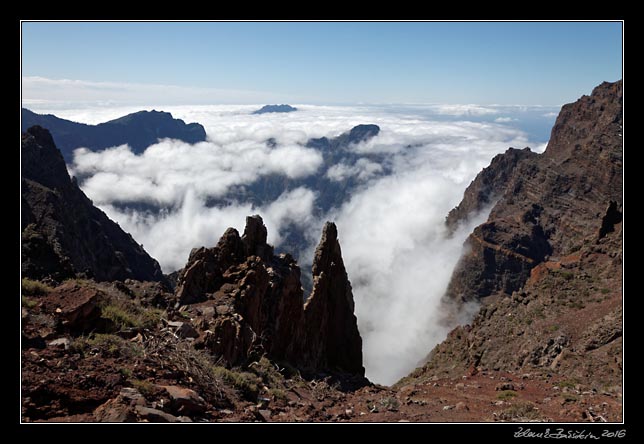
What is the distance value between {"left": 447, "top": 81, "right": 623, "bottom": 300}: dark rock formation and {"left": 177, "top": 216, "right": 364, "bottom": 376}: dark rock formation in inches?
3715

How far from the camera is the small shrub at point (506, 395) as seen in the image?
16736 mm

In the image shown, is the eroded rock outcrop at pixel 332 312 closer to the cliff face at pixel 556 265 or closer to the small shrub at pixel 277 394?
the cliff face at pixel 556 265

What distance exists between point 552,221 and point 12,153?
475ft

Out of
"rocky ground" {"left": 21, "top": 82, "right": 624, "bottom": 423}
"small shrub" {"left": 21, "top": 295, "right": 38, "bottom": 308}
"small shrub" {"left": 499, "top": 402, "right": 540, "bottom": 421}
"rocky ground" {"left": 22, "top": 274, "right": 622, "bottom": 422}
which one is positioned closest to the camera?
"rocky ground" {"left": 22, "top": 274, "right": 622, "bottom": 422}

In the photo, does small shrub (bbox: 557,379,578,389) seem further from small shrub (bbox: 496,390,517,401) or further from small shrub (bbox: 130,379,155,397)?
small shrub (bbox: 130,379,155,397)

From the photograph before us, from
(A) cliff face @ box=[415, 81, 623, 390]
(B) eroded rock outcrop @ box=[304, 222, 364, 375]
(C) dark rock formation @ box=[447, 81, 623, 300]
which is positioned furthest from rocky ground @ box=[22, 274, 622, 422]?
(C) dark rock formation @ box=[447, 81, 623, 300]

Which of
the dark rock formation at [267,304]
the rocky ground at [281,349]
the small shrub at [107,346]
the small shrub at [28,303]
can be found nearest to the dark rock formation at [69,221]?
the dark rock formation at [267,304]

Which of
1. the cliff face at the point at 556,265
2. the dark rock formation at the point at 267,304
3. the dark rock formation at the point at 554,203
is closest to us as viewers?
the dark rock formation at the point at 267,304

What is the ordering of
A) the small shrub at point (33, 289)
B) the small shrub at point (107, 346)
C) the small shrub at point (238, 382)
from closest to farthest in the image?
the small shrub at point (107, 346) → the small shrub at point (33, 289) → the small shrub at point (238, 382)

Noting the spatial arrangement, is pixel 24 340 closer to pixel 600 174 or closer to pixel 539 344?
pixel 539 344

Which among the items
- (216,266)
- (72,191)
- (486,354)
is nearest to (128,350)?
(216,266)

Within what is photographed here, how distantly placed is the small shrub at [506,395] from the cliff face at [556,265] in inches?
160

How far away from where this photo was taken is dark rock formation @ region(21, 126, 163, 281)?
66.2m

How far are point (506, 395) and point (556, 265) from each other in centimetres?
2904
